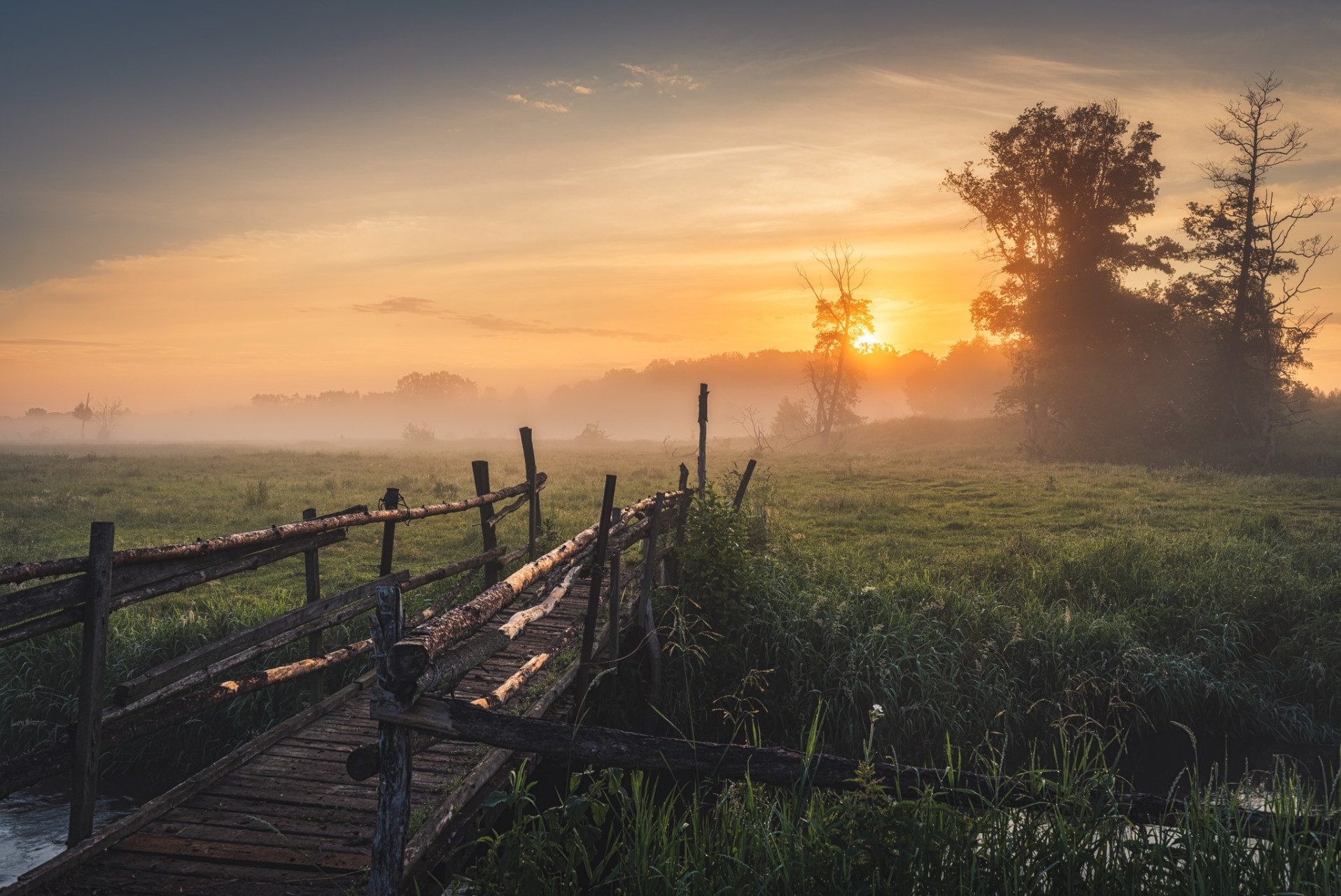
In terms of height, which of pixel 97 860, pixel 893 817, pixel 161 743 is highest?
pixel 893 817

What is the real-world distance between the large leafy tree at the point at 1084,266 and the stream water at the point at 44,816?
37956 mm

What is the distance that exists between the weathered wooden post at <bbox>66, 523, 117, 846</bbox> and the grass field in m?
2.29

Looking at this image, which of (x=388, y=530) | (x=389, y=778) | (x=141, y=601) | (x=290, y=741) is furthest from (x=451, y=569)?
(x=389, y=778)

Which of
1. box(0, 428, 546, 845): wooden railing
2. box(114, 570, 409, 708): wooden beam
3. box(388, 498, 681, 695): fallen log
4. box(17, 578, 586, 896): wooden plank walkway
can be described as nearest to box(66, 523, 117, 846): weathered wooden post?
box(0, 428, 546, 845): wooden railing

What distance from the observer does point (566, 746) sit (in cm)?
301

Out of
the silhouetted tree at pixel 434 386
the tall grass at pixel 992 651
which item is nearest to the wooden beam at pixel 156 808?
the tall grass at pixel 992 651

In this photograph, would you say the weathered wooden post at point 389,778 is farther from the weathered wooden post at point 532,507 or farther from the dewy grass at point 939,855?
the weathered wooden post at point 532,507

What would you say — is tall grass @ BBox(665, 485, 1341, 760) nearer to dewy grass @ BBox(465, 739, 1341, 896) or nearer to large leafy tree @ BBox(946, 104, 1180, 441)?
dewy grass @ BBox(465, 739, 1341, 896)

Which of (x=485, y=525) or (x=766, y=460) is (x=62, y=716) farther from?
(x=766, y=460)

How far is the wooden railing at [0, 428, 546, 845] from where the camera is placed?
162 inches

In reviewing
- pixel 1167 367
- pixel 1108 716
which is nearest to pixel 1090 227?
pixel 1167 367

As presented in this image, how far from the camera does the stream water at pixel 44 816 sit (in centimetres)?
616

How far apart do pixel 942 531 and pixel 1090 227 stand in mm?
27365

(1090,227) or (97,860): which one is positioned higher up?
(1090,227)
